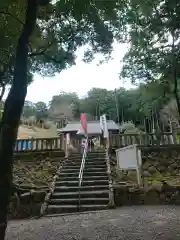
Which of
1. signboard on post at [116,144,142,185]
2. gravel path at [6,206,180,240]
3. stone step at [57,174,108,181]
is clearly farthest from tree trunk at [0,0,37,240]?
stone step at [57,174,108,181]

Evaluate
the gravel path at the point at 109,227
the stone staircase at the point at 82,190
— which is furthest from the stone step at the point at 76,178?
the gravel path at the point at 109,227

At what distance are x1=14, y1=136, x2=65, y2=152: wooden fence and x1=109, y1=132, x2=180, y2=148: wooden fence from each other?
2.57 meters

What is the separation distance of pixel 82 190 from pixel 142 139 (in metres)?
5.64

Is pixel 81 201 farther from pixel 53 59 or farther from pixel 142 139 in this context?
pixel 142 139

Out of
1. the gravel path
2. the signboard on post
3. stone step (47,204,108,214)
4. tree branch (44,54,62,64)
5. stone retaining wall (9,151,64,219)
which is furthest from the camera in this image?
tree branch (44,54,62,64)

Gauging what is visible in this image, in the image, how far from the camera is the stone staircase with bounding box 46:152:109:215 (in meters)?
6.24

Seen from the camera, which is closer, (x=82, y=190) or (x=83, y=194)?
(x=83, y=194)

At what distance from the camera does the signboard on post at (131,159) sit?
6949 millimetres

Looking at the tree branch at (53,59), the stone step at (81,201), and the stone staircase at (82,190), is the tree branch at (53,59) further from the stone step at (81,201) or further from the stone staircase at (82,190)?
the stone step at (81,201)

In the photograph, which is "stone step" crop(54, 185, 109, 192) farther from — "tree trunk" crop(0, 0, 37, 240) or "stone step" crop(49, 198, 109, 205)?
"tree trunk" crop(0, 0, 37, 240)

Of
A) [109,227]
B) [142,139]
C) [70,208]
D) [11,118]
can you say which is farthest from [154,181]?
[11,118]

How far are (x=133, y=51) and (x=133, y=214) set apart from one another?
6.36 meters

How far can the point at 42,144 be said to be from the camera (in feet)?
39.9

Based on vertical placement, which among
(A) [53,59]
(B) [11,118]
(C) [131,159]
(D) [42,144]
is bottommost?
(C) [131,159]
